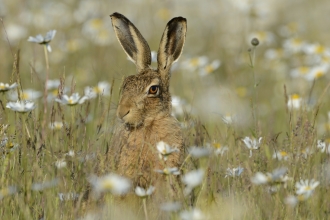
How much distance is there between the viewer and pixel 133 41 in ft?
17.8

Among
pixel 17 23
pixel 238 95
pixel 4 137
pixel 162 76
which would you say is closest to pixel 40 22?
pixel 17 23

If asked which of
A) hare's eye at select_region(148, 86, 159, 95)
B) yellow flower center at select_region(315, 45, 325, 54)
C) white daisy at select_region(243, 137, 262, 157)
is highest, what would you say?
yellow flower center at select_region(315, 45, 325, 54)

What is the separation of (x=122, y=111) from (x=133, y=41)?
1.01 metres

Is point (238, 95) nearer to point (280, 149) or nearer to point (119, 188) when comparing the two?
point (280, 149)

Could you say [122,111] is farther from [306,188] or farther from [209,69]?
[209,69]

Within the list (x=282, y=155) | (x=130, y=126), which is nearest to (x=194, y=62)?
(x=130, y=126)

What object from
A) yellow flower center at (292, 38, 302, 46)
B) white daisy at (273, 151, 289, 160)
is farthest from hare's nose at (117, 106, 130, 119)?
yellow flower center at (292, 38, 302, 46)

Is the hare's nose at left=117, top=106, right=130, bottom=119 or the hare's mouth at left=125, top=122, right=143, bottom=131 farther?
the hare's mouth at left=125, top=122, right=143, bottom=131

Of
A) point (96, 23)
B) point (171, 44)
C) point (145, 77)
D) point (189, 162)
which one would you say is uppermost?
point (96, 23)

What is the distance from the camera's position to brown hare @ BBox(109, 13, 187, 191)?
14.5ft

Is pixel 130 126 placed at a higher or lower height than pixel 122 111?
lower

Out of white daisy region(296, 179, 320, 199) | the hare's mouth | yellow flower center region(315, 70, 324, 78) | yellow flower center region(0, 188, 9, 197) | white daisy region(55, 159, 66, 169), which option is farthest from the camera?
yellow flower center region(315, 70, 324, 78)

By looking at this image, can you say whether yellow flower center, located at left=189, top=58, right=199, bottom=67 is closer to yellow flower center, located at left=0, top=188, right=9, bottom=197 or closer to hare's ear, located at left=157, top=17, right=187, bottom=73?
hare's ear, located at left=157, top=17, right=187, bottom=73

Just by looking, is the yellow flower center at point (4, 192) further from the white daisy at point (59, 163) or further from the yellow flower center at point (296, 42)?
the yellow flower center at point (296, 42)
